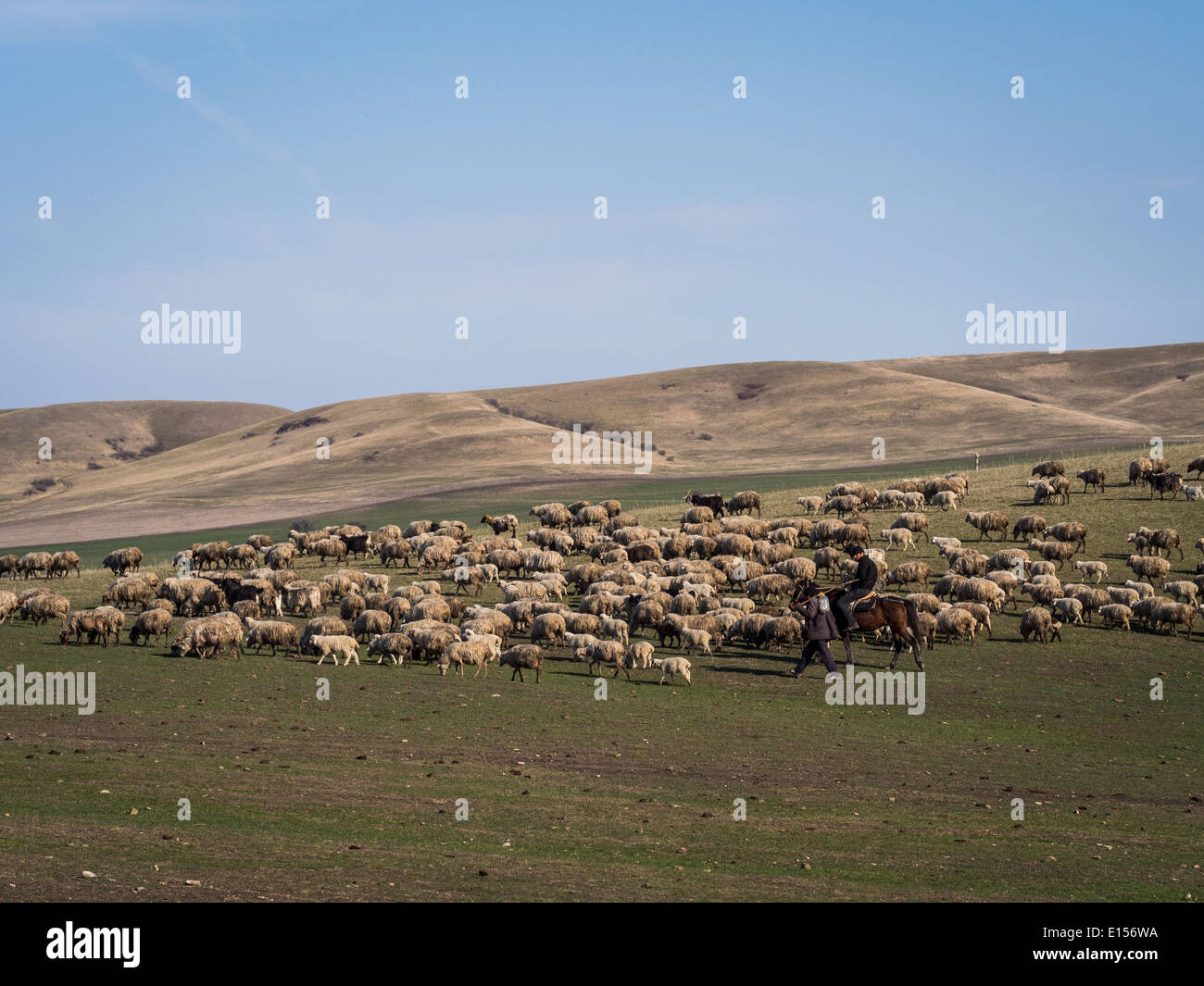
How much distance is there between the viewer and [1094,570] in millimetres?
38719

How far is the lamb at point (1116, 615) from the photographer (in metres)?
33.5

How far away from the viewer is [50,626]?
34344 mm

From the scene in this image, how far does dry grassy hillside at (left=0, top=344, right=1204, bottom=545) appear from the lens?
106000mm

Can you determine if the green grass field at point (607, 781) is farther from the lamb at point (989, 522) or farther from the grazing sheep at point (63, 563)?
the grazing sheep at point (63, 563)

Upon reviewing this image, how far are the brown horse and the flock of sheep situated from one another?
6.76ft

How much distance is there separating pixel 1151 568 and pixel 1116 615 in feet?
16.0

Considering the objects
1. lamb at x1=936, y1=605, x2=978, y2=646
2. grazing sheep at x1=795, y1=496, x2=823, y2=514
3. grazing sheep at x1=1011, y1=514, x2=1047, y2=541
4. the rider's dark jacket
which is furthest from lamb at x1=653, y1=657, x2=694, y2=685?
grazing sheep at x1=795, y1=496, x2=823, y2=514

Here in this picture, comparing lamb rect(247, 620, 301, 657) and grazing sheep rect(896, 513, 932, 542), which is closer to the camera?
lamb rect(247, 620, 301, 657)

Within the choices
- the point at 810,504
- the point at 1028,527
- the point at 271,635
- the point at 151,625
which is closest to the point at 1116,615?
the point at 1028,527

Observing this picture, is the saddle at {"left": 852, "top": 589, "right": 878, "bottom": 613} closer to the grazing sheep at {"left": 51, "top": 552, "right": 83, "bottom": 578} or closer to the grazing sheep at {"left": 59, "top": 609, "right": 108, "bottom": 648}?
the grazing sheep at {"left": 59, "top": 609, "right": 108, "bottom": 648}

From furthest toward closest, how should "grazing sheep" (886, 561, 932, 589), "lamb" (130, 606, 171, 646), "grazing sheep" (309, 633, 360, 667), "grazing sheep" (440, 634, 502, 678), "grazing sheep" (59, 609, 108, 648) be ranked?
1. "grazing sheep" (886, 561, 932, 589)
2. "lamb" (130, 606, 171, 646)
3. "grazing sheep" (59, 609, 108, 648)
4. "grazing sheep" (309, 633, 360, 667)
5. "grazing sheep" (440, 634, 502, 678)

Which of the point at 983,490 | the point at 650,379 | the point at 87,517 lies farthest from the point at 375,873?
the point at 650,379

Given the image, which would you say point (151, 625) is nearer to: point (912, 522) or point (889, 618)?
point (889, 618)
